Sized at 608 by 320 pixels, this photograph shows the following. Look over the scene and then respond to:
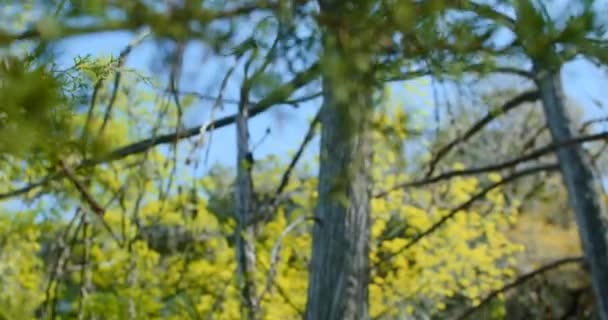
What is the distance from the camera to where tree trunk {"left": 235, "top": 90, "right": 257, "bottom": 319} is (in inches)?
127

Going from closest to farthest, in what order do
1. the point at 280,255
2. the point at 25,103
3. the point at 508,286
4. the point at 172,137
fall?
the point at 25,103, the point at 172,137, the point at 508,286, the point at 280,255

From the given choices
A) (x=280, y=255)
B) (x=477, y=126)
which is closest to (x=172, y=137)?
(x=477, y=126)

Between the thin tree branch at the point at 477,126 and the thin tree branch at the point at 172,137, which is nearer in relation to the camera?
the thin tree branch at the point at 172,137

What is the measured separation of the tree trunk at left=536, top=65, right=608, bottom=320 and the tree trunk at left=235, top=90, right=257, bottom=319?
198 centimetres

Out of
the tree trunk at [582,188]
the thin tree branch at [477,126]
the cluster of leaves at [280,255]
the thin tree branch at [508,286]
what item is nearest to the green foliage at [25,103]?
the thin tree branch at [477,126]

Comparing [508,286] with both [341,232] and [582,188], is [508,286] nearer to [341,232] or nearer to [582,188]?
[582,188]

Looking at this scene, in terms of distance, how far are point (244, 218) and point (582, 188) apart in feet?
7.52

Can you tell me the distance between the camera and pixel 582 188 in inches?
184

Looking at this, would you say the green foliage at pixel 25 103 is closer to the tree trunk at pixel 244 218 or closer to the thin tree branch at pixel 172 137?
the thin tree branch at pixel 172 137

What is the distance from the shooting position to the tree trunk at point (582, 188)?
179 inches

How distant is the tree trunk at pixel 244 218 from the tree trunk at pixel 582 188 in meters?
1.98

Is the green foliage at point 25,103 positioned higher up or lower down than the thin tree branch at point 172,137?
lower down

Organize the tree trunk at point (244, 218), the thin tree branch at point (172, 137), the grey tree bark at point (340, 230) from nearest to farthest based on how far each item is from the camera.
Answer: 1. the thin tree branch at point (172, 137)
2. the grey tree bark at point (340, 230)
3. the tree trunk at point (244, 218)

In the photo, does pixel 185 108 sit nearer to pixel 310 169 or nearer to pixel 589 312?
pixel 310 169
